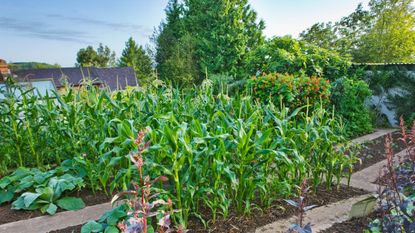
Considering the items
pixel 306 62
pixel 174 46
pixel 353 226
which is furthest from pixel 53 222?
pixel 174 46

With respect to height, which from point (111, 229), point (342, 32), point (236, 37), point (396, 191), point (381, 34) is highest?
point (342, 32)

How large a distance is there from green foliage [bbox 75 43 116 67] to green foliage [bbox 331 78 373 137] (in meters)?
28.0

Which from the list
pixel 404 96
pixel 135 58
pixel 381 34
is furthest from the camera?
pixel 135 58

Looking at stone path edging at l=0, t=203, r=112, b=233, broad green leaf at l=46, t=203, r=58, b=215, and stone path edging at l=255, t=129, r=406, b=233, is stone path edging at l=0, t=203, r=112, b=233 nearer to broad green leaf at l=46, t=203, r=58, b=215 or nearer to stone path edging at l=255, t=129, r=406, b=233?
broad green leaf at l=46, t=203, r=58, b=215

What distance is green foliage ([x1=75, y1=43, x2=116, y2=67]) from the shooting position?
3073cm

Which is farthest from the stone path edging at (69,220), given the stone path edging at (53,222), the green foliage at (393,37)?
the green foliage at (393,37)

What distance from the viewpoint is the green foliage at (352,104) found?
4594 mm

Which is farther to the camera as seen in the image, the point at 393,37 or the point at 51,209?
the point at 393,37

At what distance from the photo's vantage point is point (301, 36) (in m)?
17.2

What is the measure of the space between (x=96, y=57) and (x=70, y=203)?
3274cm

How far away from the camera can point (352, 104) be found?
464 cm

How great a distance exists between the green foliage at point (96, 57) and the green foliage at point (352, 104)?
28.0 meters

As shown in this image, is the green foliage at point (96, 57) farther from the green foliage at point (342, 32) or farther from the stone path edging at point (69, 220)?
the stone path edging at point (69, 220)

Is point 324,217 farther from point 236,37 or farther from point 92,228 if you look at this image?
point 236,37
